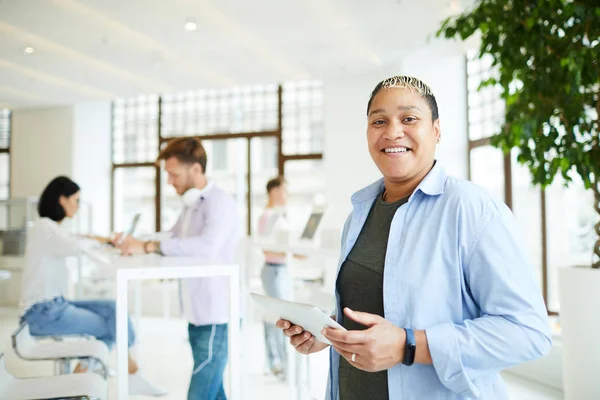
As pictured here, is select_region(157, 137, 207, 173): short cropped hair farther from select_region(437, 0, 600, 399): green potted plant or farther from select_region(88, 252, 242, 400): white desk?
select_region(437, 0, 600, 399): green potted plant

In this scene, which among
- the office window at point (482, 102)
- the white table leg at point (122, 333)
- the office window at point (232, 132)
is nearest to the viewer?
the white table leg at point (122, 333)

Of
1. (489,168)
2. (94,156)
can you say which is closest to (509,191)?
(489,168)

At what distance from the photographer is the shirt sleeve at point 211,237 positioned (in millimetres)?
2328

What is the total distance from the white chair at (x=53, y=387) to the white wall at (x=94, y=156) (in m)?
6.38

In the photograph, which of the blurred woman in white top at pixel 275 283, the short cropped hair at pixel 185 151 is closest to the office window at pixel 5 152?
the blurred woman in white top at pixel 275 283

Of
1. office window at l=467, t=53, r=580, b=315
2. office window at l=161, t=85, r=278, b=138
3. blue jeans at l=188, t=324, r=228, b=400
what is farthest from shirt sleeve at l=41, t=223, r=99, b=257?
office window at l=161, t=85, r=278, b=138

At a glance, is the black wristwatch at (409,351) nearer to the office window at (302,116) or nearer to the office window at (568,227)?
the office window at (568,227)

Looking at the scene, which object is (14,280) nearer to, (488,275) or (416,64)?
(416,64)

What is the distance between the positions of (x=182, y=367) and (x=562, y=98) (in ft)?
12.0

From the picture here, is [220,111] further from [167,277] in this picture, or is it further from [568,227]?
[167,277]

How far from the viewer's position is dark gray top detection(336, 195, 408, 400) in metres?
→ 1.15

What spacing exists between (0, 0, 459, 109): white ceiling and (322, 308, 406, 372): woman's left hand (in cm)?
401

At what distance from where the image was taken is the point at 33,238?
3.04 meters

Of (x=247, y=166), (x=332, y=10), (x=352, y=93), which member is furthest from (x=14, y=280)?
(x=332, y=10)
